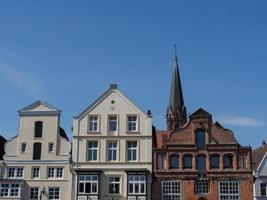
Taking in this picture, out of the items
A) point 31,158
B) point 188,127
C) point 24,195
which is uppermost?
point 188,127

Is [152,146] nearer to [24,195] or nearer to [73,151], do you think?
[73,151]

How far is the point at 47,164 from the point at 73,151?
2.75 meters

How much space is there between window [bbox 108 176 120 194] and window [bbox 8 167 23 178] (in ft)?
28.1

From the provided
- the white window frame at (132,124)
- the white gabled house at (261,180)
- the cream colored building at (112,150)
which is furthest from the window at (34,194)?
the white gabled house at (261,180)

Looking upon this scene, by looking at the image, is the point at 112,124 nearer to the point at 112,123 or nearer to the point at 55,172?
the point at 112,123

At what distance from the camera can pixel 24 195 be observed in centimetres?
4825

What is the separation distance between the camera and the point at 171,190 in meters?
48.1

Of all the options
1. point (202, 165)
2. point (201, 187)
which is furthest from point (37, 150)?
point (201, 187)

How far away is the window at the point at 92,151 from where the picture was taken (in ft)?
162

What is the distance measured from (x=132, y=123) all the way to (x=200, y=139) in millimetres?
6752

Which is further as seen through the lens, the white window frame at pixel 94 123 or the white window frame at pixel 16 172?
the white window frame at pixel 94 123

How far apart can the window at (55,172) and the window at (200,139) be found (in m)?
13.4

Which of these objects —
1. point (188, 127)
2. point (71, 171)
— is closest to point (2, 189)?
point (71, 171)

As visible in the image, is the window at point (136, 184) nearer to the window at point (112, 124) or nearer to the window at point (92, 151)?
the window at point (92, 151)
